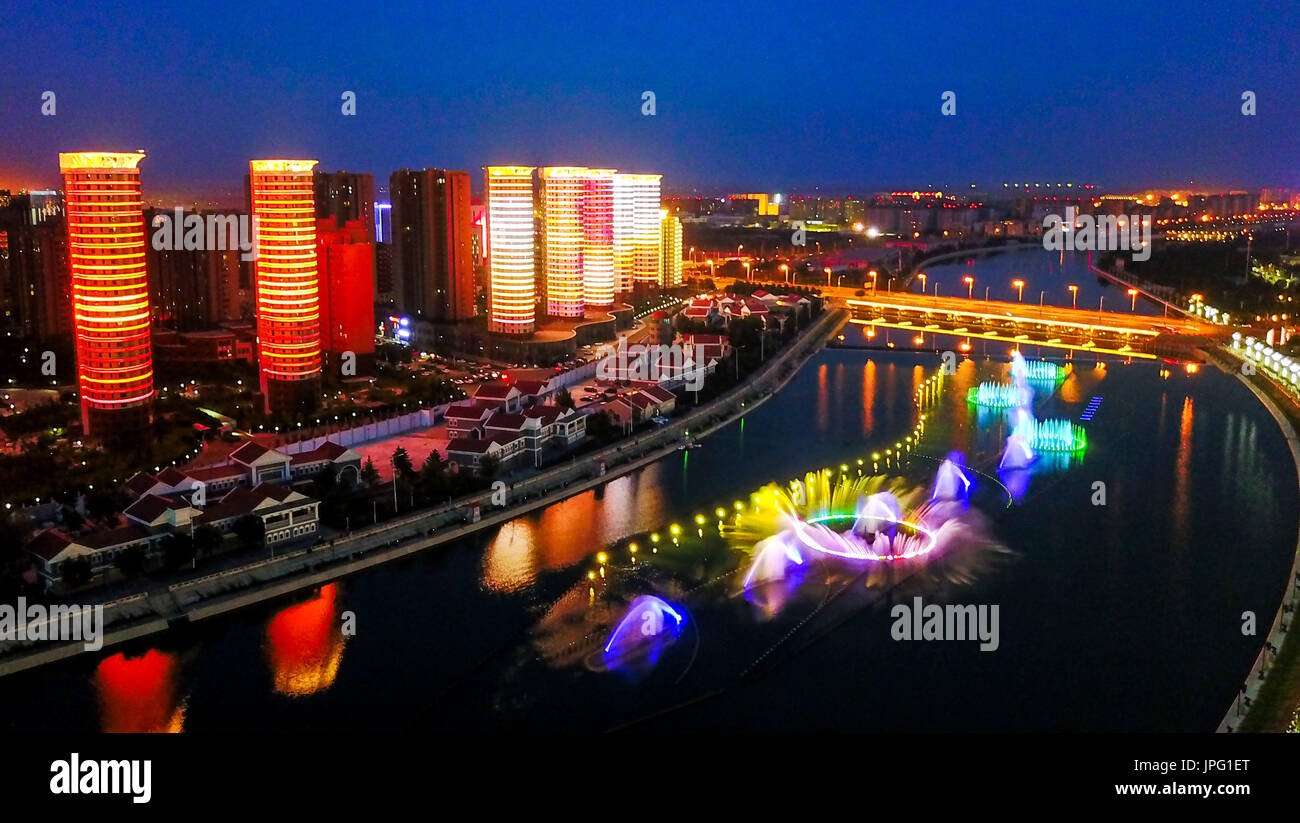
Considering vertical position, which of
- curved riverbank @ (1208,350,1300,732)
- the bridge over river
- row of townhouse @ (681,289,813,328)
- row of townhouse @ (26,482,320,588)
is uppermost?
row of townhouse @ (681,289,813,328)

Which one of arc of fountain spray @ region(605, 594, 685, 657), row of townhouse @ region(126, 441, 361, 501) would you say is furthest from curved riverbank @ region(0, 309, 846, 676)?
arc of fountain spray @ region(605, 594, 685, 657)

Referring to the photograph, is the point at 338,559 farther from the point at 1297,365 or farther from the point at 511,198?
the point at 1297,365

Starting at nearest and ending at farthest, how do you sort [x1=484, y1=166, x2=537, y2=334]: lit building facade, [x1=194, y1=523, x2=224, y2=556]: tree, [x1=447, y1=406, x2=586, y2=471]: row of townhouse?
[x1=194, y1=523, x2=224, y2=556]: tree
[x1=447, y1=406, x2=586, y2=471]: row of townhouse
[x1=484, y1=166, x2=537, y2=334]: lit building facade

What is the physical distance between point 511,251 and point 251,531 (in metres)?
6.93

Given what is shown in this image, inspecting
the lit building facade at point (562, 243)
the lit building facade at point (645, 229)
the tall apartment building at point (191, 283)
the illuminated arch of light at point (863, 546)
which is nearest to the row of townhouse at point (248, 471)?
the illuminated arch of light at point (863, 546)

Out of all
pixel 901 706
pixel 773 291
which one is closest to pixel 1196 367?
pixel 773 291

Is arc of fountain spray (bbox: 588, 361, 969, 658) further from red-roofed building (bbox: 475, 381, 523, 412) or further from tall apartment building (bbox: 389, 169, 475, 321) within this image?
tall apartment building (bbox: 389, 169, 475, 321)

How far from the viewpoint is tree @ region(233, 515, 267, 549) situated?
5668mm

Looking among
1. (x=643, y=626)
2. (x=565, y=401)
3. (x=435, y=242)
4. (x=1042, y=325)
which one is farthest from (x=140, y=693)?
(x=1042, y=325)

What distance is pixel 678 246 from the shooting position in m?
19.0

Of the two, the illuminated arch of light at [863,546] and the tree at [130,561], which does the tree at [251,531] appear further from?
the illuminated arch of light at [863,546]

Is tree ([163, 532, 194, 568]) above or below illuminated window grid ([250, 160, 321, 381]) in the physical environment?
below

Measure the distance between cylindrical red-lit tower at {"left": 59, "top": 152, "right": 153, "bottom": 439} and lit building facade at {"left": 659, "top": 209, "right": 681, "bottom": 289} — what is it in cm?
1105
